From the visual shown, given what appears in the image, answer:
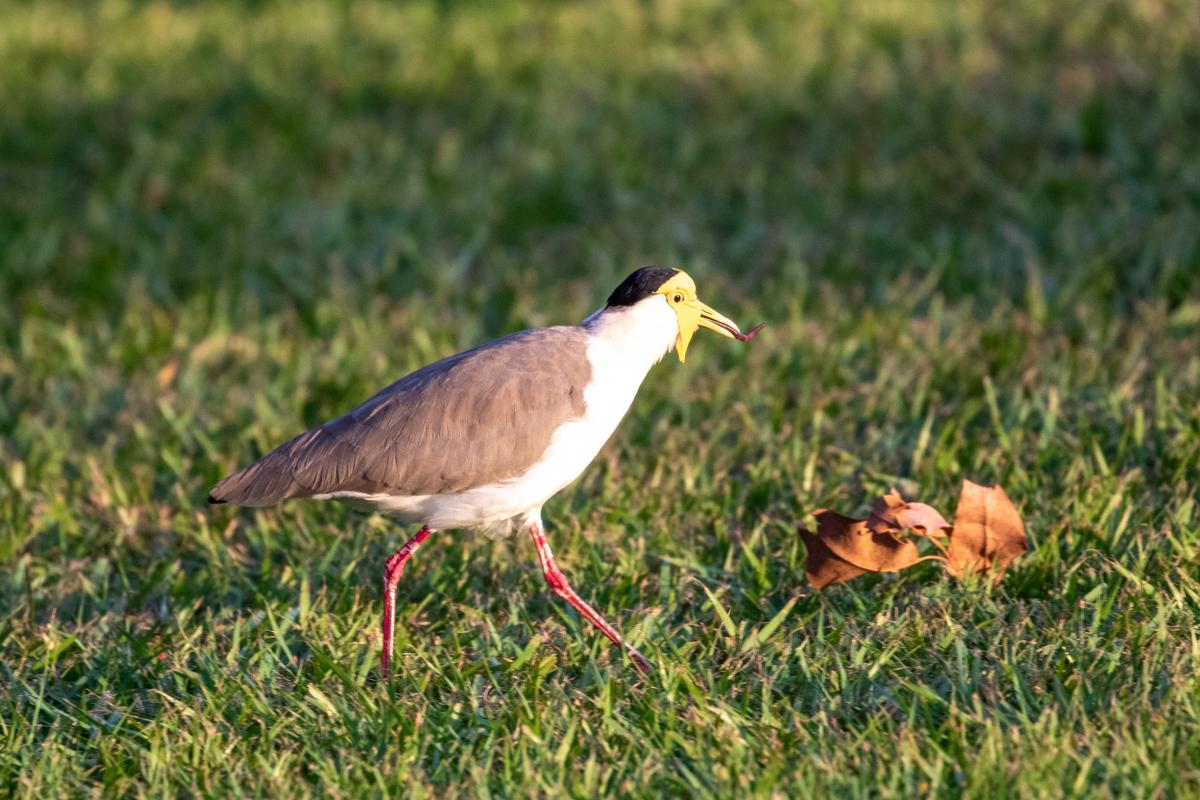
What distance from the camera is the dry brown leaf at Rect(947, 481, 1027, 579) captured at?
4387 mm

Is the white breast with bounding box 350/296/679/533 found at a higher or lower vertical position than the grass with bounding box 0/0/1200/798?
higher

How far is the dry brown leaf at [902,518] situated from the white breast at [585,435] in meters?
0.77

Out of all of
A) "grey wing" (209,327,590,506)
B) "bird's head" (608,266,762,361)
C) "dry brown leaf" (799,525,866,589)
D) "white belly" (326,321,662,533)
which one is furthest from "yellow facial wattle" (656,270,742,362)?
"dry brown leaf" (799,525,866,589)

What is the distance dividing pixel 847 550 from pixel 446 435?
1.16m

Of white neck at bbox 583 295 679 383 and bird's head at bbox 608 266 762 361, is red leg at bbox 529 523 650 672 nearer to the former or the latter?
white neck at bbox 583 295 679 383

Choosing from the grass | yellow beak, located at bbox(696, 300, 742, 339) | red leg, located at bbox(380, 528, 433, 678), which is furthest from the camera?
yellow beak, located at bbox(696, 300, 742, 339)

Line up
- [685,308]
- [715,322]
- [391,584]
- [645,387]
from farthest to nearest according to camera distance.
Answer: [645,387]
[715,322]
[685,308]
[391,584]

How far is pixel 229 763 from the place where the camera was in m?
3.75

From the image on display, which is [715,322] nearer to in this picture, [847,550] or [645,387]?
[847,550]

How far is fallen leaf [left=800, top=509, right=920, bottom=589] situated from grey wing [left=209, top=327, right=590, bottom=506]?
30.2 inches

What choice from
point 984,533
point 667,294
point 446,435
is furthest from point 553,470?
point 984,533

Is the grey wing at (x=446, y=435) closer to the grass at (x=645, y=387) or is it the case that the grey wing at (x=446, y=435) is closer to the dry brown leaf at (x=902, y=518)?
the grass at (x=645, y=387)

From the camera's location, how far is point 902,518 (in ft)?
14.2

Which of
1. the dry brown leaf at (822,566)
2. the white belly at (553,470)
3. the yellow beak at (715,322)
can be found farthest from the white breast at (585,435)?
the dry brown leaf at (822,566)
